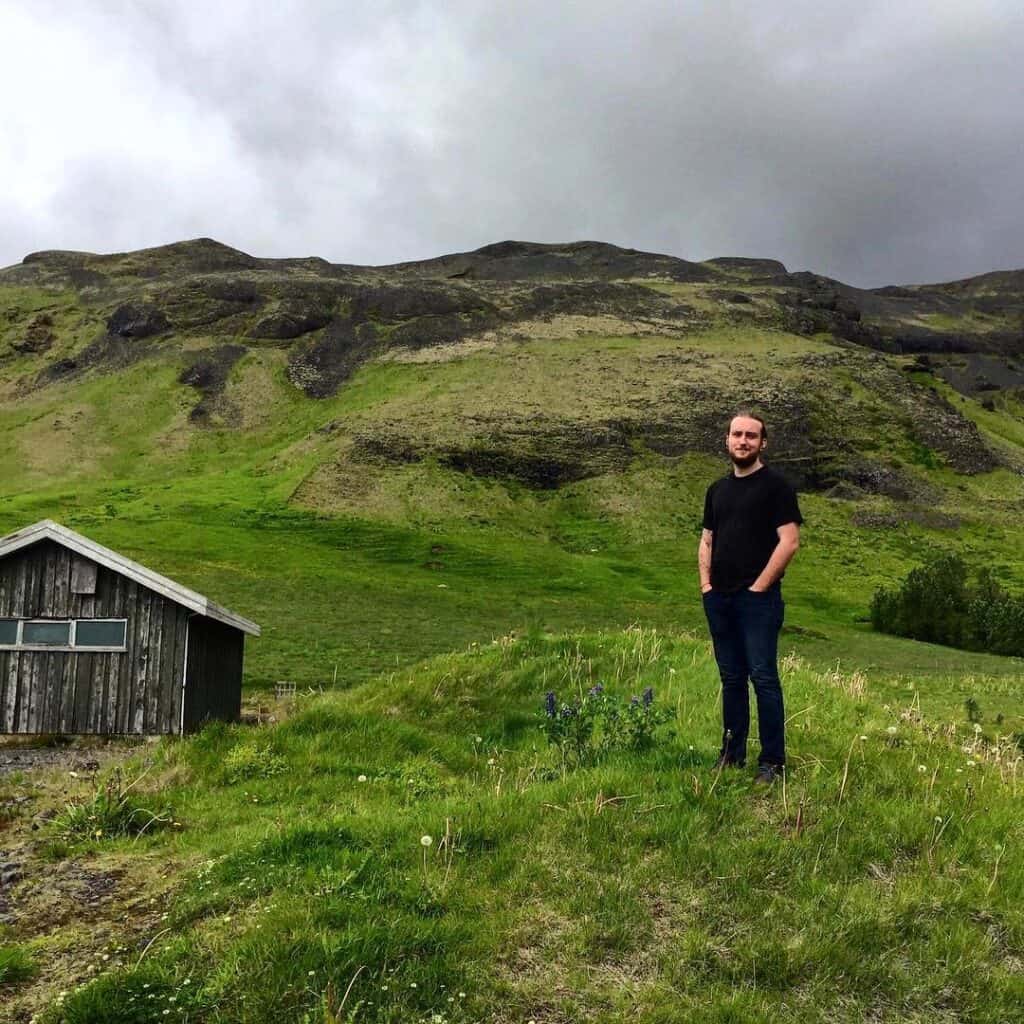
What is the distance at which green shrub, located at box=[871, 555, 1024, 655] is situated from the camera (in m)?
50.8

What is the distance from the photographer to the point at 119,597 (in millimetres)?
21359

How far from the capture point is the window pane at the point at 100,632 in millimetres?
21203

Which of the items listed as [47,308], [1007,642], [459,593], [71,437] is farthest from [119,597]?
[47,308]

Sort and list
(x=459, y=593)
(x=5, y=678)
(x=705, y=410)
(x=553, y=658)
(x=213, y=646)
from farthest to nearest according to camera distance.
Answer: (x=705, y=410), (x=459, y=593), (x=213, y=646), (x=5, y=678), (x=553, y=658)

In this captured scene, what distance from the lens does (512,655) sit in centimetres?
1582

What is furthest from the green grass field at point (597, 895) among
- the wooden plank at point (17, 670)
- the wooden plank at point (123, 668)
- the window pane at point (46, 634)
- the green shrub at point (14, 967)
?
the wooden plank at point (17, 670)

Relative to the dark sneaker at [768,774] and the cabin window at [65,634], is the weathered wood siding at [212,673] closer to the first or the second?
the cabin window at [65,634]

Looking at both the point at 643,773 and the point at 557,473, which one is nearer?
the point at 643,773

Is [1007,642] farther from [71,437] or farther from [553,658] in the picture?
[71,437]

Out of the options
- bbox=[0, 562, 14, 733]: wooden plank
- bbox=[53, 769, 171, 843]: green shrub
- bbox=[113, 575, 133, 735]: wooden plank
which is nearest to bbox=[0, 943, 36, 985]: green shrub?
bbox=[53, 769, 171, 843]: green shrub

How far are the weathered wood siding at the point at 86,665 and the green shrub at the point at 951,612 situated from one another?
157 ft

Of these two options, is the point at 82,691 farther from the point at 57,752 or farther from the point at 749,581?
the point at 749,581

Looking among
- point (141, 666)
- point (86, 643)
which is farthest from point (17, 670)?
point (141, 666)

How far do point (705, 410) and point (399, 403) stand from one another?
38.8 metres
